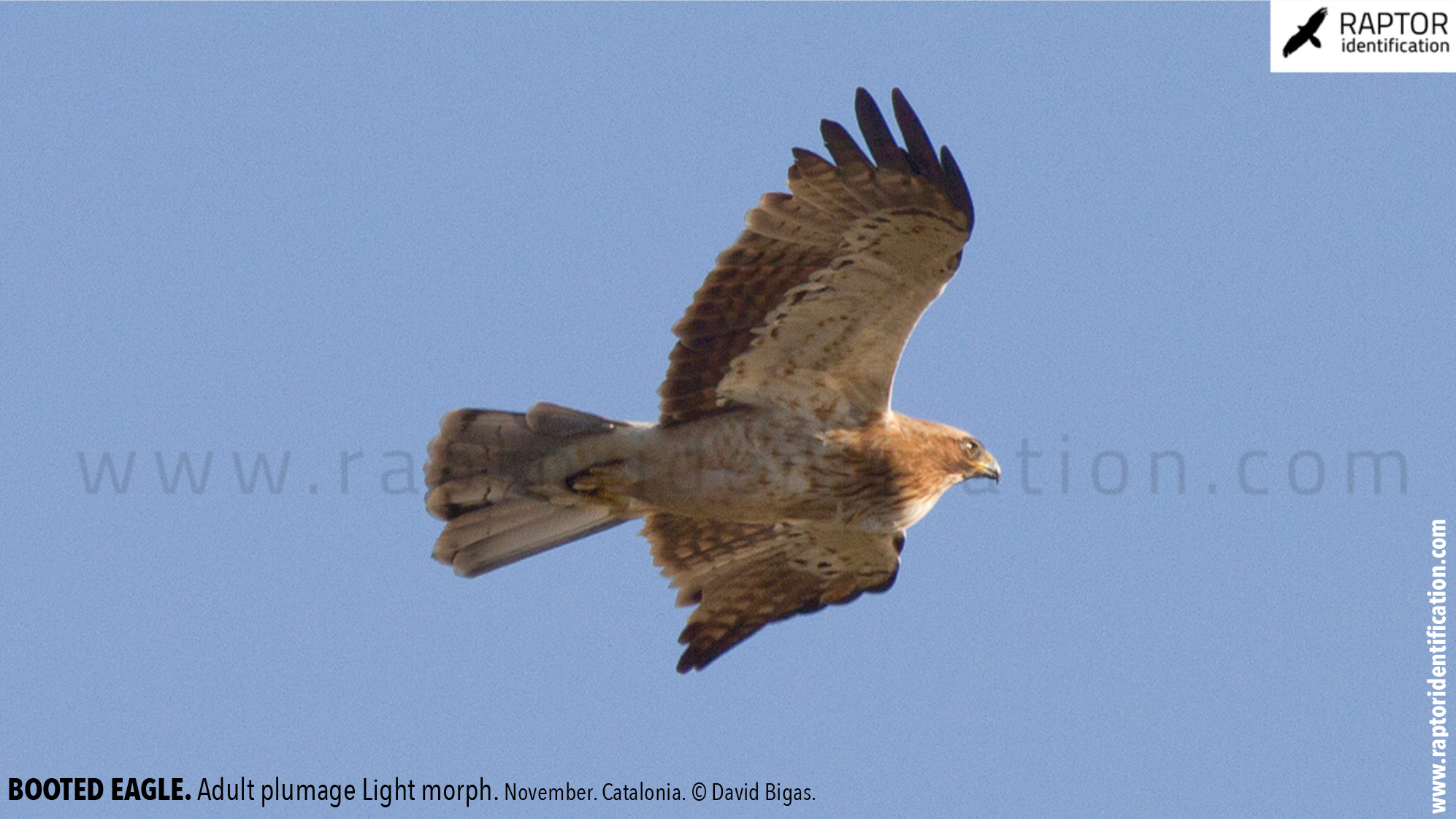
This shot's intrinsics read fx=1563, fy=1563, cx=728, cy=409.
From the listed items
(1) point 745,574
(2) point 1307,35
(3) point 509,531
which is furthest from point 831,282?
(2) point 1307,35

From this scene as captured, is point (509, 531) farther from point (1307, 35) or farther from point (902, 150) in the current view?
point (1307, 35)

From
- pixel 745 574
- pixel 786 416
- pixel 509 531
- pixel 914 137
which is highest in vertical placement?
pixel 914 137

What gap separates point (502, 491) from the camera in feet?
26.5

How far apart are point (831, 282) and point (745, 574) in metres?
1.99

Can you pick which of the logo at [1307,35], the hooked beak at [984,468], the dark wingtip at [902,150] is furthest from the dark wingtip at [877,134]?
the logo at [1307,35]

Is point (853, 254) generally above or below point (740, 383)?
above

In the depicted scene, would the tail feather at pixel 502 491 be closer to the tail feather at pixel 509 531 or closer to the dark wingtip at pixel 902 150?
the tail feather at pixel 509 531

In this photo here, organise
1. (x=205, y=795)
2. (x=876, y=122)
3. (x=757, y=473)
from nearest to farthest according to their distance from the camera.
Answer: (x=876, y=122) → (x=757, y=473) → (x=205, y=795)

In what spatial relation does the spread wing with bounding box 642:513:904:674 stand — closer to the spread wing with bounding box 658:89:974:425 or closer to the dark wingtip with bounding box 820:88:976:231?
the spread wing with bounding box 658:89:974:425

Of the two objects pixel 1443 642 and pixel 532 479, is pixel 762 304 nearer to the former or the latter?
pixel 532 479

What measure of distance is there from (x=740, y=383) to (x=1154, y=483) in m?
2.62

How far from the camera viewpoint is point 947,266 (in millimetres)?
7496

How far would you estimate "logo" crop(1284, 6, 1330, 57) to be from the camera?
32.8 feet

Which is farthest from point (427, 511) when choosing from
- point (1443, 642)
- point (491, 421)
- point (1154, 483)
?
point (1443, 642)
